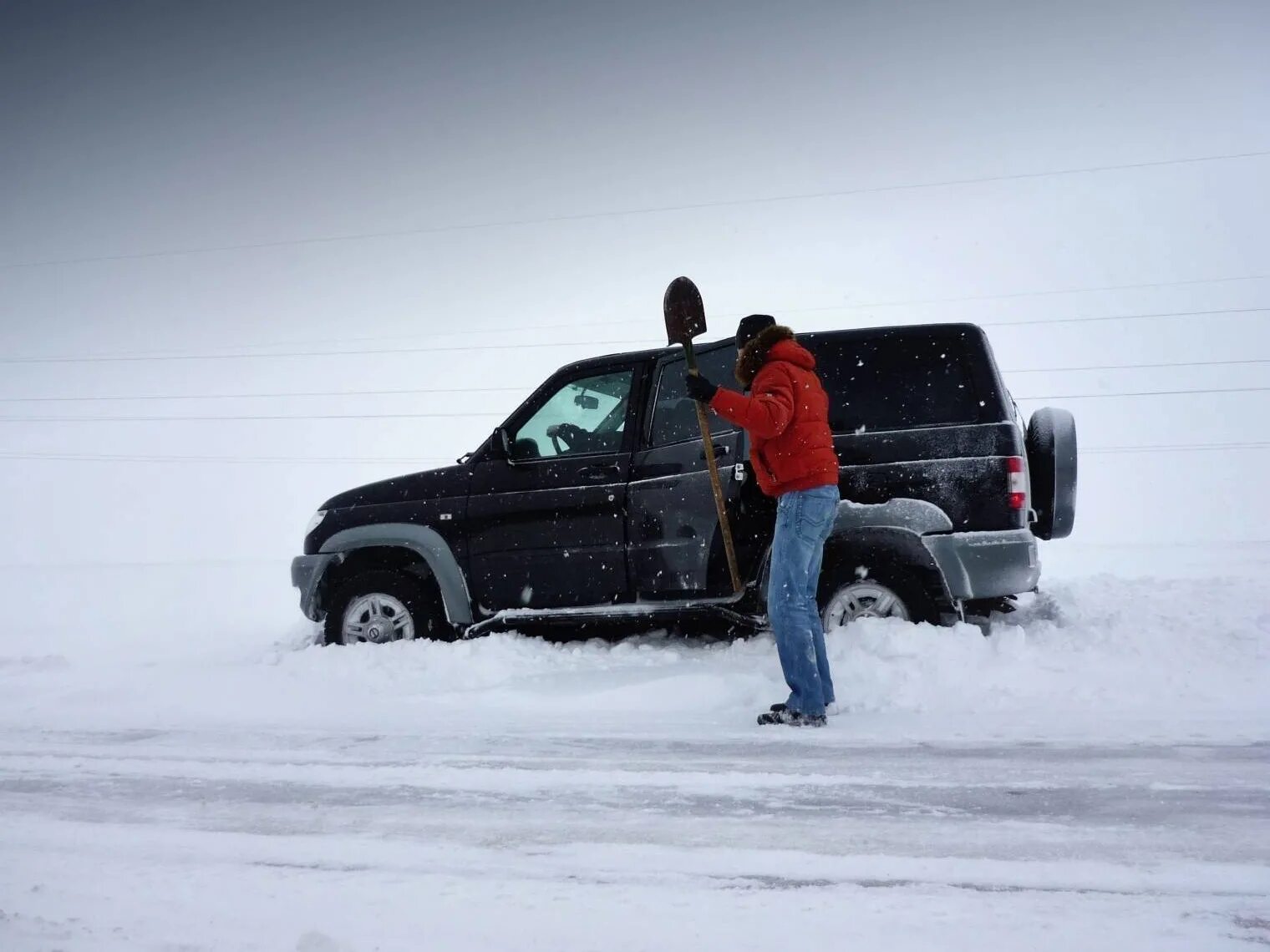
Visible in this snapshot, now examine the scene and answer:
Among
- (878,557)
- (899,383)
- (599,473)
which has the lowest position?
(878,557)

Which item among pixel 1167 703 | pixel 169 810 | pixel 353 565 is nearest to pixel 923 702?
pixel 1167 703

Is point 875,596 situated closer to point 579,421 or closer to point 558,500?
point 558,500

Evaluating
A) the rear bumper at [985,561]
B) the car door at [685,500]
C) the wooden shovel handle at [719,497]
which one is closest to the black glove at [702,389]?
the wooden shovel handle at [719,497]

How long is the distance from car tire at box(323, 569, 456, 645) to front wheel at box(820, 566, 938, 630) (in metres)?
2.52

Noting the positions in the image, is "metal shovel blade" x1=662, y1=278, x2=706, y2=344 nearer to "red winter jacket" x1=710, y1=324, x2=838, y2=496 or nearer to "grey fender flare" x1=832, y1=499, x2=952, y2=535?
"red winter jacket" x1=710, y1=324, x2=838, y2=496

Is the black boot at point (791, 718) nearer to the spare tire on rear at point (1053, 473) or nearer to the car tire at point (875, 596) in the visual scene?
the car tire at point (875, 596)

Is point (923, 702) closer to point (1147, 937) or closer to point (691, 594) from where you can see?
point (691, 594)

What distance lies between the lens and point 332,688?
5.13 meters

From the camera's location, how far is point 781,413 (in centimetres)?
393

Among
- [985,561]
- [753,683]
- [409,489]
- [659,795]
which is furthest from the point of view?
[409,489]

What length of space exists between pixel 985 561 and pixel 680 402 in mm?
2077

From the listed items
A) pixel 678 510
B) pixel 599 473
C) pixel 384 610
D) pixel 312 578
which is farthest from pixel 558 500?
pixel 312 578

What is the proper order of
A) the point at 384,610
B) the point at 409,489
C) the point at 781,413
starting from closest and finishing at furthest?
1. the point at 781,413
2. the point at 384,610
3. the point at 409,489

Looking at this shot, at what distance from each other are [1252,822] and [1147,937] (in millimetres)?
1038
